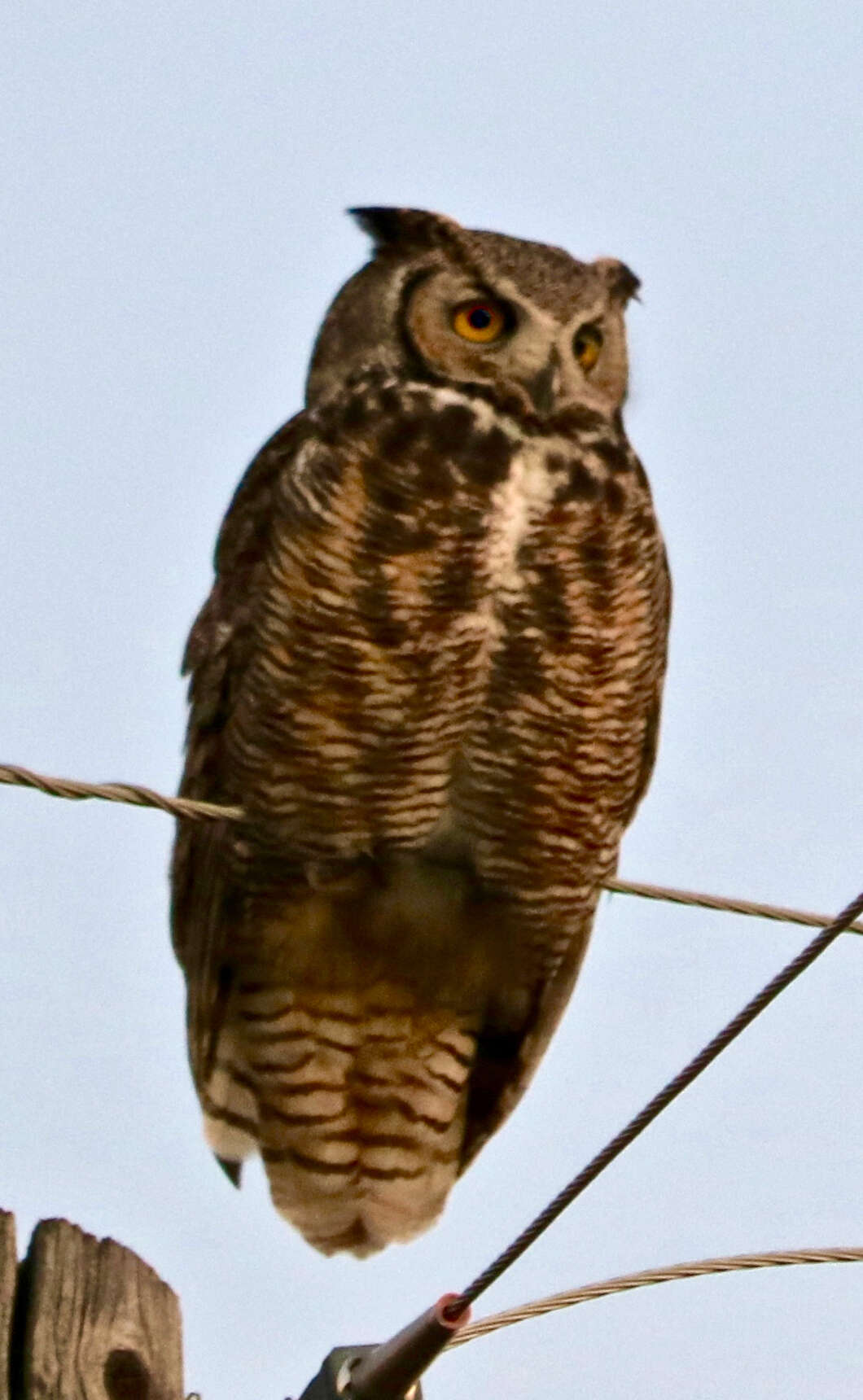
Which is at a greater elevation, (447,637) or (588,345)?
(588,345)

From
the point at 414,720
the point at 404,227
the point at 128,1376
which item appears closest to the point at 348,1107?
the point at 414,720

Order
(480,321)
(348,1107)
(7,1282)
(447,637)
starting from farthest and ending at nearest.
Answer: (348,1107), (480,321), (447,637), (7,1282)

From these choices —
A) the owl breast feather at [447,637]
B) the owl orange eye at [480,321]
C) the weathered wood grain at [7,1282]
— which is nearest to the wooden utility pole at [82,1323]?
the weathered wood grain at [7,1282]

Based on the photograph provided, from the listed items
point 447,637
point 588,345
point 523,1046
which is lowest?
point 523,1046

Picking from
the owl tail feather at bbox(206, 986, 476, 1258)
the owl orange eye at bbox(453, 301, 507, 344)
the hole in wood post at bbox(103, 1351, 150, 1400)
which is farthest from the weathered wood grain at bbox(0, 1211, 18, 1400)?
the owl orange eye at bbox(453, 301, 507, 344)

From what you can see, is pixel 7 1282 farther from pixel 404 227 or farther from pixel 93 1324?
pixel 404 227

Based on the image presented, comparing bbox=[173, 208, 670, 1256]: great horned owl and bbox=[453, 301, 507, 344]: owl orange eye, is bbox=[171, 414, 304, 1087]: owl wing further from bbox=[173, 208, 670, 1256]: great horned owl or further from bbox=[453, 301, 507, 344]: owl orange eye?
bbox=[453, 301, 507, 344]: owl orange eye

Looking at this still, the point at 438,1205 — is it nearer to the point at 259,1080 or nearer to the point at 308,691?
the point at 259,1080

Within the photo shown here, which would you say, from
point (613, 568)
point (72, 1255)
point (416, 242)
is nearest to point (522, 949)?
point (613, 568)
